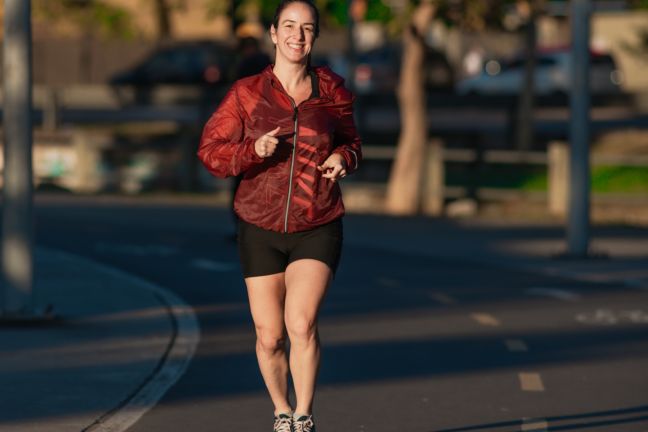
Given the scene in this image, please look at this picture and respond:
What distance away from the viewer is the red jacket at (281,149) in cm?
778

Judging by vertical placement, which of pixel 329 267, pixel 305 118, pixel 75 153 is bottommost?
pixel 75 153

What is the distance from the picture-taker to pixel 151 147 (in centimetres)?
3300

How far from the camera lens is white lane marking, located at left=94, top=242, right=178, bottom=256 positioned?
19.2 meters

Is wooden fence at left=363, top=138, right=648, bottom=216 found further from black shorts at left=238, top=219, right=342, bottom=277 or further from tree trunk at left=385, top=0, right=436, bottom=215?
black shorts at left=238, top=219, right=342, bottom=277

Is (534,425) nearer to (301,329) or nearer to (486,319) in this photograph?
(301,329)

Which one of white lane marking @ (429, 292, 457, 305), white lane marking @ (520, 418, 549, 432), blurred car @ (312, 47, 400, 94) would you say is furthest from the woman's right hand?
blurred car @ (312, 47, 400, 94)

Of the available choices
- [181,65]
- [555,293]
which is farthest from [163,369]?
[181,65]

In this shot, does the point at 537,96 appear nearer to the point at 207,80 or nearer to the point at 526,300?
the point at 207,80

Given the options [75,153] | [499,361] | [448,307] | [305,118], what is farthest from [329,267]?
[75,153]

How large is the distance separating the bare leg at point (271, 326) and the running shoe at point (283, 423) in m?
0.03

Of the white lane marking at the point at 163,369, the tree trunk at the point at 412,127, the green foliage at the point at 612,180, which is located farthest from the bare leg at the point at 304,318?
the green foliage at the point at 612,180

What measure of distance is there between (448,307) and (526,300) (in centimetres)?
98

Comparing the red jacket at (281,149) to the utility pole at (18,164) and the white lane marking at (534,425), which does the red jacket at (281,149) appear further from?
the utility pole at (18,164)

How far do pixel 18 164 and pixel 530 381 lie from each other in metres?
3.98
